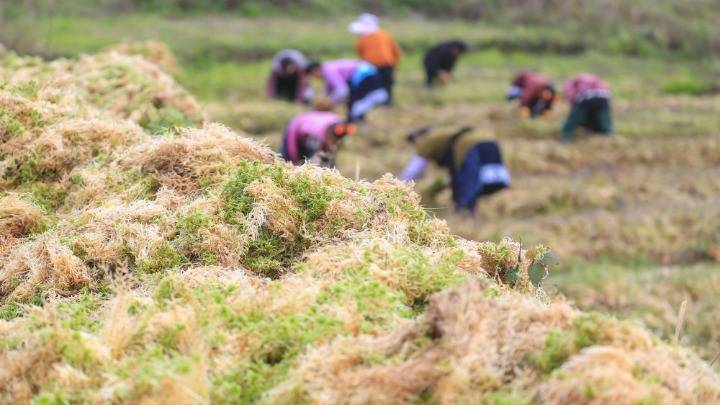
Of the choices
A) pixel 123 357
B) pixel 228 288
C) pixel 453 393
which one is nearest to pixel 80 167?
pixel 228 288

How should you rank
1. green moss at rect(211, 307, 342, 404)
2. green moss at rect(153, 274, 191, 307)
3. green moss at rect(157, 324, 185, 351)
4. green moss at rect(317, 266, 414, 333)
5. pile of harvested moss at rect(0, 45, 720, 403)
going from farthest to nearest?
green moss at rect(153, 274, 191, 307) < green moss at rect(317, 266, 414, 333) < green moss at rect(157, 324, 185, 351) < green moss at rect(211, 307, 342, 404) < pile of harvested moss at rect(0, 45, 720, 403)

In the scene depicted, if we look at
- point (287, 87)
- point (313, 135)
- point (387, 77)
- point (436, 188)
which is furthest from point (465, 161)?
point (287, 87)

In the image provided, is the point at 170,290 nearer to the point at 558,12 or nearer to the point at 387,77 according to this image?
the point at 387,77

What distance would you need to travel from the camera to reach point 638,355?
2.92 m

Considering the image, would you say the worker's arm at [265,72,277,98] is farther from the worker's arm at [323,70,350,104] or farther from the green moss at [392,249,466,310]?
the green moss at [392,249,466,310]

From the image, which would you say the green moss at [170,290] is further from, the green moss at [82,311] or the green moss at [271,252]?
the green moss at [271,252]

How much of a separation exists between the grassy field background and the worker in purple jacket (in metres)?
0.47

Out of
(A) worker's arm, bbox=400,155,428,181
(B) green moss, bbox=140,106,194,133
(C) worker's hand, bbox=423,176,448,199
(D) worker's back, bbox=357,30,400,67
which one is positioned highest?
(B) green moss, bbox=140,106,194,133

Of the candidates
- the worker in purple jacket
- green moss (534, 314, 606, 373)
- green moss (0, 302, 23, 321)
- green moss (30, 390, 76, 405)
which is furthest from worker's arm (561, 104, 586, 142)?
green moss (30, 390, 76, 405)

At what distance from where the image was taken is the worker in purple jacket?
50.2 ft

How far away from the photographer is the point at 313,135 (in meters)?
9.79

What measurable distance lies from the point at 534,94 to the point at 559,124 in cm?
85

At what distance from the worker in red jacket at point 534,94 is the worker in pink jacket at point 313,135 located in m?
7.88

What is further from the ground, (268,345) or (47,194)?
(268,345)
